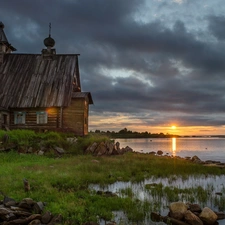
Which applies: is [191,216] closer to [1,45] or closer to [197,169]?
[197,169]

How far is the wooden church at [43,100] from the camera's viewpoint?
28906 mm

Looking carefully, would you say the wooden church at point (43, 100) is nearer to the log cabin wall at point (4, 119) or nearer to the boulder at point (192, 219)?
the log cabin wall at point (4, 119)

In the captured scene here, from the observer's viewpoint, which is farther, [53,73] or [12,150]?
[53,73]

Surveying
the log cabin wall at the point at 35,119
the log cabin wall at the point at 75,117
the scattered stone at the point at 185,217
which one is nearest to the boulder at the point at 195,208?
the scattered stone at the point at 185,217

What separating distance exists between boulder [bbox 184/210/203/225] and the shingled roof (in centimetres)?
2139

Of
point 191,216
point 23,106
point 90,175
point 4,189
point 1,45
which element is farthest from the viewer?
point 1,45

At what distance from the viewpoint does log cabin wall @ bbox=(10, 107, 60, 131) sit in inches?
1152

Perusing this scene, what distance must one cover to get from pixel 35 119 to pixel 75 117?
4.69m

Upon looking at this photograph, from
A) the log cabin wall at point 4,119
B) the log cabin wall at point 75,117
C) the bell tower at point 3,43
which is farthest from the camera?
the bell tower at point 3,43

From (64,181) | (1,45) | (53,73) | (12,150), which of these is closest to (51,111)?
(53,73)

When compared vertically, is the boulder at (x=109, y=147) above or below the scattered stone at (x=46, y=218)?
above

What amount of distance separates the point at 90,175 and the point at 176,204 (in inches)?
256

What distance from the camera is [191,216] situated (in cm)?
827

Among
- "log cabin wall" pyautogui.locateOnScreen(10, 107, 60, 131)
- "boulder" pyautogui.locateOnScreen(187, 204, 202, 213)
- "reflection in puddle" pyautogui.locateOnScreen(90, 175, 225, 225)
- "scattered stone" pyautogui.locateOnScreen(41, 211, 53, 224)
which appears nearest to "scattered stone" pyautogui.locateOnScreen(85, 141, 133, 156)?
"log cabin wall" pyautogui.locateOnScreen(10, 107, 60, 131)
